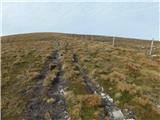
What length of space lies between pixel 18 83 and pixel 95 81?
7.32 meters

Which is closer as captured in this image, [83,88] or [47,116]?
[47,116]

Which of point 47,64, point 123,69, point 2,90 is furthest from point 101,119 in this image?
point 47,64

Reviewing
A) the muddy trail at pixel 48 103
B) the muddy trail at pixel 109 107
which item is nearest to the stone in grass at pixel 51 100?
the muddy trail at pixel 48 103

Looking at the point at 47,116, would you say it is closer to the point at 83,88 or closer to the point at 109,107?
the point at 109,107

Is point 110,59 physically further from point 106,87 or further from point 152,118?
point 152,118

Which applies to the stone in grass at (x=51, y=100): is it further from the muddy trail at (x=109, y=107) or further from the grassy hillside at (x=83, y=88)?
the muddy trail at (x=109, y=107)

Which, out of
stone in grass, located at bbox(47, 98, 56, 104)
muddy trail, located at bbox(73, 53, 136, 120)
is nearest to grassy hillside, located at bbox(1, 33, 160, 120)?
stone in grass, located at bbox(47, 98, 56, 104)

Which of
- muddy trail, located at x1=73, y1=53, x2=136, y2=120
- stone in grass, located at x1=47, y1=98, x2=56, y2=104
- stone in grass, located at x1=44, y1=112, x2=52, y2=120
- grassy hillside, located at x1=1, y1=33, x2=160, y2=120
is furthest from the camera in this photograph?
stone in grass, located at x1=47, y1=98, x2=56, y2=104

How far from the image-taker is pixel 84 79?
25.4 m

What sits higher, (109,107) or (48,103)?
(109,107)

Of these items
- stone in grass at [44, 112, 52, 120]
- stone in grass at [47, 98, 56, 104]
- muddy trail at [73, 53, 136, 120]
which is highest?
muddy trail at [73, 53, 136, 120]

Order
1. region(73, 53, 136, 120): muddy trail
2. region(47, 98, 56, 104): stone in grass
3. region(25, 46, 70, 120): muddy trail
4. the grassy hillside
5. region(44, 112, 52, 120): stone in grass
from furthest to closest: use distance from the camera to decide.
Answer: region(47, 98, 56, 104): stone in grass < the grassy hillside < region(25, 46, 70, 120): muddy trail < region(44, 112, 52, 120): stone in grass < region(73, 53, 136, 120): muddy trail

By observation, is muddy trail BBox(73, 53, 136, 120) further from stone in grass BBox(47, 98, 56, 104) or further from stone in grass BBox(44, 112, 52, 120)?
stone in grass BBox(44, 112, 52, 120)

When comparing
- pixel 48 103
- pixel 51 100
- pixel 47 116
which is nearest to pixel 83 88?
pixel 51 100
